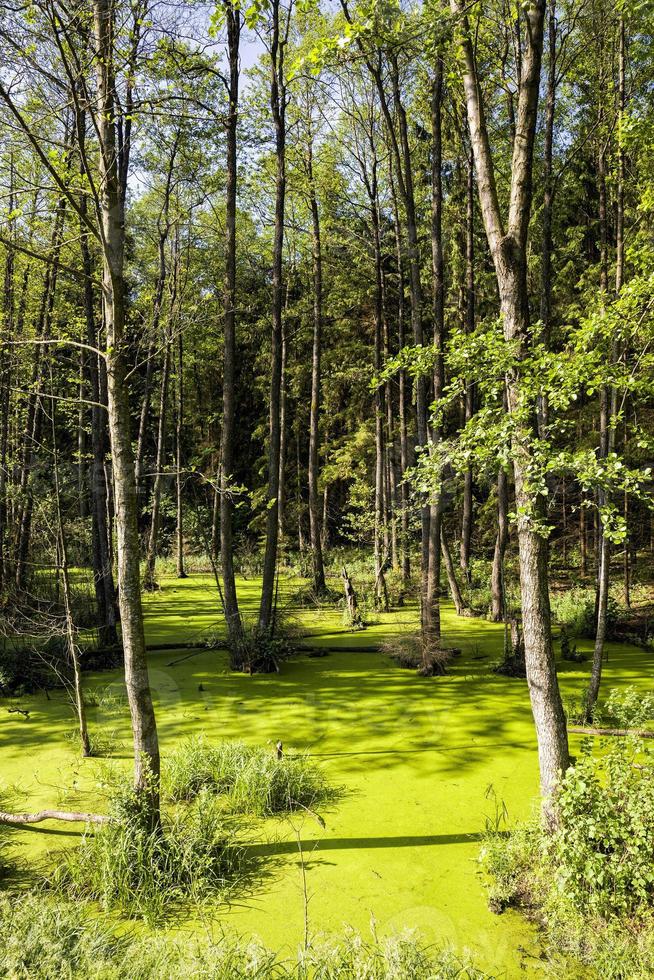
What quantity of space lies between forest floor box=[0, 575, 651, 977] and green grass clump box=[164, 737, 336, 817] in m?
0.21

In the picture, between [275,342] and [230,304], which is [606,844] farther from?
[275,342]

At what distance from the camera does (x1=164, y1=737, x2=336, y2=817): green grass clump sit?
4789 mm

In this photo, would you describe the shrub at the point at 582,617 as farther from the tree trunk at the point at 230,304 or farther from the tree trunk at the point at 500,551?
the tree trunk at the point at 230,304

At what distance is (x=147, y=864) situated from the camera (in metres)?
3.87

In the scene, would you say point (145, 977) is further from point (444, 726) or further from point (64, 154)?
point (64, 154)

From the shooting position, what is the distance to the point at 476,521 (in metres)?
17.6

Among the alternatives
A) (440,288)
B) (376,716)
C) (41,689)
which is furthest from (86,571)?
(440,288)

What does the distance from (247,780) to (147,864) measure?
43.5 inches

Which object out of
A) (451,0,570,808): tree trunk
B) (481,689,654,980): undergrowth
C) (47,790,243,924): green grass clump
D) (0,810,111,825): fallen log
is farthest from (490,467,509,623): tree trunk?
(0,810,111,825): fallen log

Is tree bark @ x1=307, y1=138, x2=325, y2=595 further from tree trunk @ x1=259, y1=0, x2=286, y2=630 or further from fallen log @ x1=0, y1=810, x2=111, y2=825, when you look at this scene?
fallen log @ x1=0, y1=810, x2=111, y2=825

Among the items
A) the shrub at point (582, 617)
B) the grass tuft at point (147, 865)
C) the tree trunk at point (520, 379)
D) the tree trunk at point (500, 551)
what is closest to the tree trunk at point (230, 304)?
the grass tuft at point (147, 865)

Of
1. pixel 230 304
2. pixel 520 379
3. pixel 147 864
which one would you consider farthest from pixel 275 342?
pixel 147 864

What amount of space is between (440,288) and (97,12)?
5.33m

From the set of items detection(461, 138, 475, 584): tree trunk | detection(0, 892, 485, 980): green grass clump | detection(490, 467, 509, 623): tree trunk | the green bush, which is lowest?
detection(0, 892, 485, 980): green grass clump
